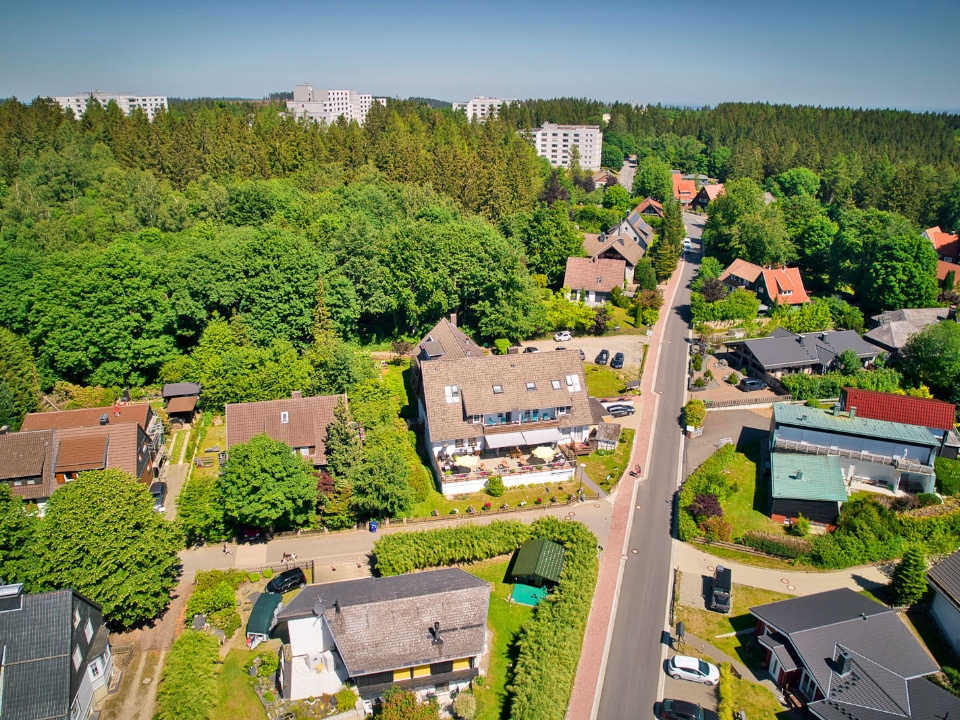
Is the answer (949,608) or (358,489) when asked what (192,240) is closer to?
(358,489)

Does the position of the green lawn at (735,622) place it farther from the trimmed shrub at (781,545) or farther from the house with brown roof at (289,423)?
the house with brown roof at (289,423)

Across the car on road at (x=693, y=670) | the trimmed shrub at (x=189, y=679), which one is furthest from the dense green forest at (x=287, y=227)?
the car on road at (x=693, y=670)

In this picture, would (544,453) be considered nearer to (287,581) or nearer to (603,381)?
(603,381)

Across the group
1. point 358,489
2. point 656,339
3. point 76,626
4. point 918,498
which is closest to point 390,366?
point 358,489

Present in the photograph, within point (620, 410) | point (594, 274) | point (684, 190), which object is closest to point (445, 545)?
point (620, 410)

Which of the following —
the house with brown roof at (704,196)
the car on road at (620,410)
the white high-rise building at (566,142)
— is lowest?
the car on road at (620,410)
